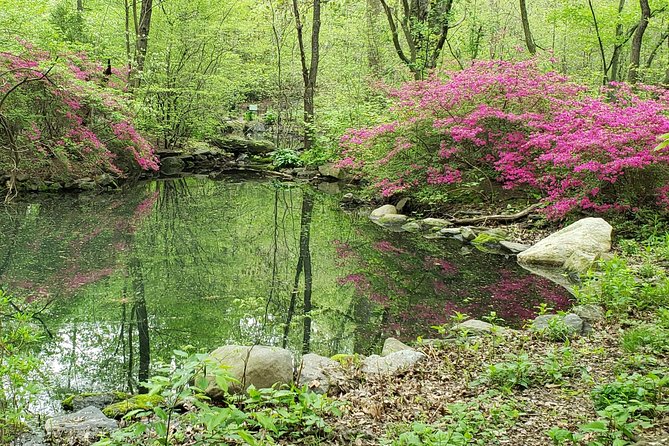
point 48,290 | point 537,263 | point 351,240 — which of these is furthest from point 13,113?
point 537,263

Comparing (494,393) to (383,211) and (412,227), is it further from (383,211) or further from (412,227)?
(383,211)

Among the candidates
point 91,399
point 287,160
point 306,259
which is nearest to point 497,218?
point 306,259

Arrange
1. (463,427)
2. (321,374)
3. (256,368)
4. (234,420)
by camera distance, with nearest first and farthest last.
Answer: (234,420)
(463,427)
(256,368)
(321,374)

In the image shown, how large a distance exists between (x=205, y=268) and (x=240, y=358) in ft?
14.2

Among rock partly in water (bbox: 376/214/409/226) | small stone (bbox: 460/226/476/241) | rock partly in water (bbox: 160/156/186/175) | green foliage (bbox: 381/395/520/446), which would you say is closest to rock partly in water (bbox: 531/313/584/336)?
green foliage (bbox: 381/395/520/446)

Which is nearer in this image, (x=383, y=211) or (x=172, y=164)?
(x=383, y=211)

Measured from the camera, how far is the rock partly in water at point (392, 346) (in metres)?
5.18

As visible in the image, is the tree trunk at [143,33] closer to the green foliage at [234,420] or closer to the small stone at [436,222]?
A: the small stone at [436,222]

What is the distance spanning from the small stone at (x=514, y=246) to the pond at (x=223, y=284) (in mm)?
332

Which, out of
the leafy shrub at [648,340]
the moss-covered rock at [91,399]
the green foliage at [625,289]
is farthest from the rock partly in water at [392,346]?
the moss-covered rock at [91,399]

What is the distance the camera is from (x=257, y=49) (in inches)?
986

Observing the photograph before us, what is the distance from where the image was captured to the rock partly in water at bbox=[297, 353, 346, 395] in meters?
4.24

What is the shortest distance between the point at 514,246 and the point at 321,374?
5862 mm

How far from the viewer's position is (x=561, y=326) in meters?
4.86
